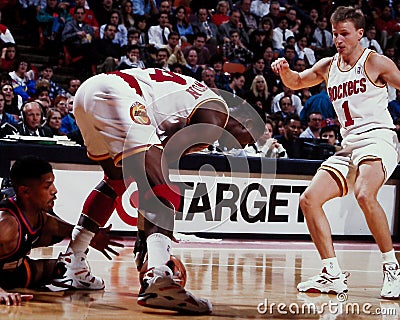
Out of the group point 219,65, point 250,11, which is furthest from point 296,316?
point 250,11

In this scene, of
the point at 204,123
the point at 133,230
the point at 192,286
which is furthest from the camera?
the point at 133,230

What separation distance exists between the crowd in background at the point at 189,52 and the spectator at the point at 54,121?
0.01 m

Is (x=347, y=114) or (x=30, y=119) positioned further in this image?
(x=30, y=119)

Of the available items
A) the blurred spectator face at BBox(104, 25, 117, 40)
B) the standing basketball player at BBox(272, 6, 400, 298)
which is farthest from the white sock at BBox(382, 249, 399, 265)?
the blurred spectator face at BBox(104, 25, 117, 40)

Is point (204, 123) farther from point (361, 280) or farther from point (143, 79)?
point (361, 280)

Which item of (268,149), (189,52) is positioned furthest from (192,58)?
(268,149)

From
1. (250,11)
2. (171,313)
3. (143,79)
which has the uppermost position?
(250,11)

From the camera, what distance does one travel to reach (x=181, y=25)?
41.0 feet

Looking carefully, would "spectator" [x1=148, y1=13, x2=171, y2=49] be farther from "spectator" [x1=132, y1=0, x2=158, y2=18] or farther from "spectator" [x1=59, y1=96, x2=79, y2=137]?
"spectator" [x1=59, y1=96, x2=79, y2=137]

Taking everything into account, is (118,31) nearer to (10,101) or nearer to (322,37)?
(10,101)

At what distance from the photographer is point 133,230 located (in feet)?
25.0

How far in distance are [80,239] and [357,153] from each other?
1.91 m

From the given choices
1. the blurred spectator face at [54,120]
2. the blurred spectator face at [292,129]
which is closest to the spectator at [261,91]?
the blurred spectator face at [292,129]

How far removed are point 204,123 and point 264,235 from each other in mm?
4314
